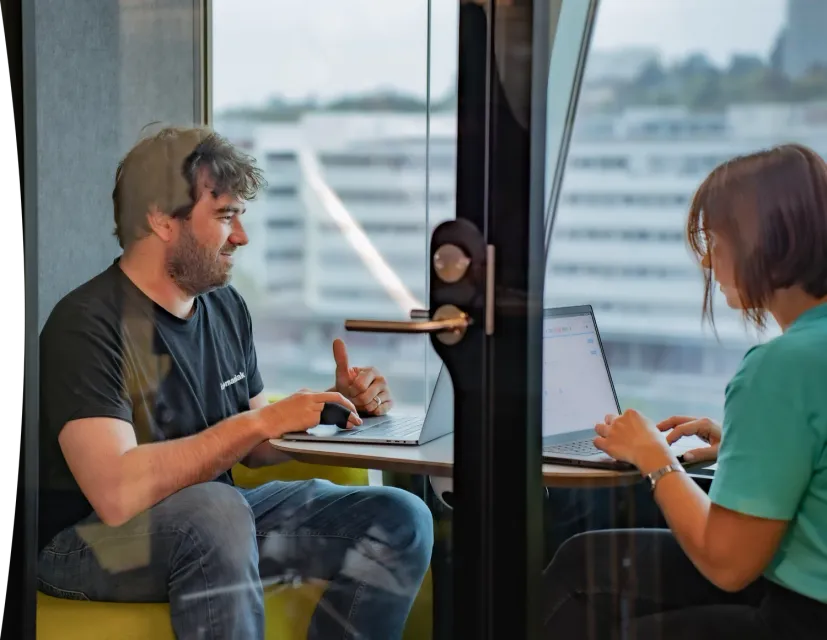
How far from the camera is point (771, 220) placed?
4.41 feet

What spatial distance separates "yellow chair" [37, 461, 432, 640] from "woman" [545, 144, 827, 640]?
1.16 feet

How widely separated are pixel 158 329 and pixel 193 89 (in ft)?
1.31

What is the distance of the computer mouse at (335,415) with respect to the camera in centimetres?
154

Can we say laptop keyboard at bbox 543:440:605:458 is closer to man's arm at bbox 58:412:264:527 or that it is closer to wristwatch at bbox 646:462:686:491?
wristwatch at bbox 646:462:686:491

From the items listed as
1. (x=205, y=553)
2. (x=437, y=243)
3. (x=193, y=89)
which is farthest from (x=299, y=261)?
(x=205, y=553)

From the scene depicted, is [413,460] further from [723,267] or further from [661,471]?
[723,267]

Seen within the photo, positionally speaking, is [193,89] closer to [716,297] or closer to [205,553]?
[205,553]

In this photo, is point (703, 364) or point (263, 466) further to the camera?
point (263, 466)

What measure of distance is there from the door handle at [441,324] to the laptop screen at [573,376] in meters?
0.13

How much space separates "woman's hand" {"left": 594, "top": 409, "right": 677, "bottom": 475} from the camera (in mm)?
1360

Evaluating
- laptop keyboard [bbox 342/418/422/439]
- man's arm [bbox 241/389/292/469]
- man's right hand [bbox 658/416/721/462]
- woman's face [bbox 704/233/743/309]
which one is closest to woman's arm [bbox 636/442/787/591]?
man's right hand [bbox 658/416/721/462]

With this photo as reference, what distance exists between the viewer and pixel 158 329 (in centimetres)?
159

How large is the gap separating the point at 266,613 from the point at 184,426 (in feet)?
1.13

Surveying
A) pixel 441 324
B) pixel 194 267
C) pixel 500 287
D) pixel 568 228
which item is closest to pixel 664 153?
pixel 568 228
